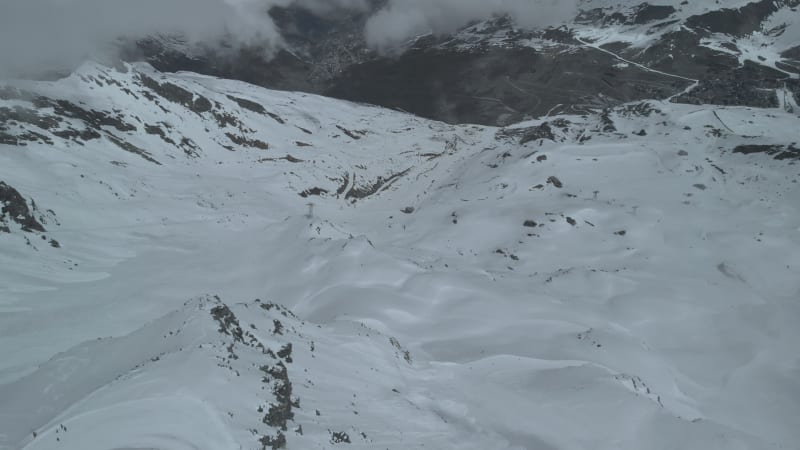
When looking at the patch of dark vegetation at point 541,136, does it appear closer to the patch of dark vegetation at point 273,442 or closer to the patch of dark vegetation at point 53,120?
the patch of dark vegetation at point 53,120

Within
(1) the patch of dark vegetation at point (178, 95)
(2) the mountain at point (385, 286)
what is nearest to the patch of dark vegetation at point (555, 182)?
(2) the mountain at point (385, 286)

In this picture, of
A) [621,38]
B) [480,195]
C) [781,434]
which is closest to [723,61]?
[621,38]

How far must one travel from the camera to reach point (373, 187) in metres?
66.4

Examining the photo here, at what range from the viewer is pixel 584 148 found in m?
52.8

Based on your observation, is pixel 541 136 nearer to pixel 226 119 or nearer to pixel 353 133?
pixel 226 119

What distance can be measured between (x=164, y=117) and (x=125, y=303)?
3974 centimetres

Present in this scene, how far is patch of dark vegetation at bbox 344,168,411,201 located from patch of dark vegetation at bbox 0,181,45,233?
3645 cm

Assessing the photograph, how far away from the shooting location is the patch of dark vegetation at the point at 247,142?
62844 millimetres

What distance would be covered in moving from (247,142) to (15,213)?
43158 mm

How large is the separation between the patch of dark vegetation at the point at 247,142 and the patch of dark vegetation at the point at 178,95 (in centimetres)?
495

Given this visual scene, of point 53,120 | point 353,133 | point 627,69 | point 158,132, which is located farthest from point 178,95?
point 627,69

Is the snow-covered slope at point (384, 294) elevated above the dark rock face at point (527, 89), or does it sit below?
below

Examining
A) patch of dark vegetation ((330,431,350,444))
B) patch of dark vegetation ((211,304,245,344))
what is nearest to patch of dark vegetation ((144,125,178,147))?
patch of dark vegetation ((211,304,245,344))

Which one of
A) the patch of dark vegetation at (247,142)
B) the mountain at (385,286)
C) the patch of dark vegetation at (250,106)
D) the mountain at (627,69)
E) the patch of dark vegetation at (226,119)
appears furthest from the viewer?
the mountain at (627,69)
